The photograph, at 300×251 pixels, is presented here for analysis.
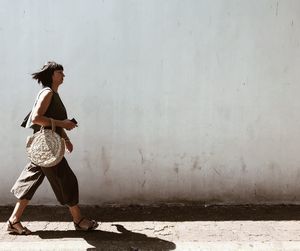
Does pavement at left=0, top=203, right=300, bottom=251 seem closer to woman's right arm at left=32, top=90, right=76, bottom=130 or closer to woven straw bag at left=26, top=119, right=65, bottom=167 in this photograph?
woven straw bag at left=26, top=119, right=65, bottom=167

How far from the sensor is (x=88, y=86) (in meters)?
5.34

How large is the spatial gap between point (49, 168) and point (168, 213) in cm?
159

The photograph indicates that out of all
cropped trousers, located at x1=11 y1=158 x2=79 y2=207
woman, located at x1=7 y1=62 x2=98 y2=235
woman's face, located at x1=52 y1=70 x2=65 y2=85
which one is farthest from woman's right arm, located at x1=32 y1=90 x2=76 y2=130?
cropped trousers, located at x1=11 y1=158 x2=79 y2=207

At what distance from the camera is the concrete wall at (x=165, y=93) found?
5.27 metres

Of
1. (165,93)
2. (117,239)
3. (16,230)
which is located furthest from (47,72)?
(117,239)

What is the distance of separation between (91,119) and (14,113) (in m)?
0.90

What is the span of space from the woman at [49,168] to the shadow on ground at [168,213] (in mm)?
593

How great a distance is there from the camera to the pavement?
4.45 metres

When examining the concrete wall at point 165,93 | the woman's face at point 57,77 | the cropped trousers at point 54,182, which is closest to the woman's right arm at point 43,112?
the woman's face at point 57,77

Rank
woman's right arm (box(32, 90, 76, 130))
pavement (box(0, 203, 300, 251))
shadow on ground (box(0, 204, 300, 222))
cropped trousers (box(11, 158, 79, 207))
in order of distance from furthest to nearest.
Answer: shadow on ground (box(0, 204, 300, 222)) → cropped trousers (box(11, 158, 79, 207)) → pavement (box(0, 203, 300, 251)) → woman's right arm (box(32, 90, 76, 130))

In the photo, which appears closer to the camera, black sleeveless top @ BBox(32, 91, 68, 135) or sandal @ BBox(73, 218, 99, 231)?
black sleeveless top @ BBox(32, 91, 68, 135)

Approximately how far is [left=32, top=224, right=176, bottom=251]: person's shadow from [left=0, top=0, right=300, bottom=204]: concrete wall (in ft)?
2.76

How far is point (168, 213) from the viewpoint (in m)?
5.36

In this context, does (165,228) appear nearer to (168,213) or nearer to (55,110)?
(168,213)
